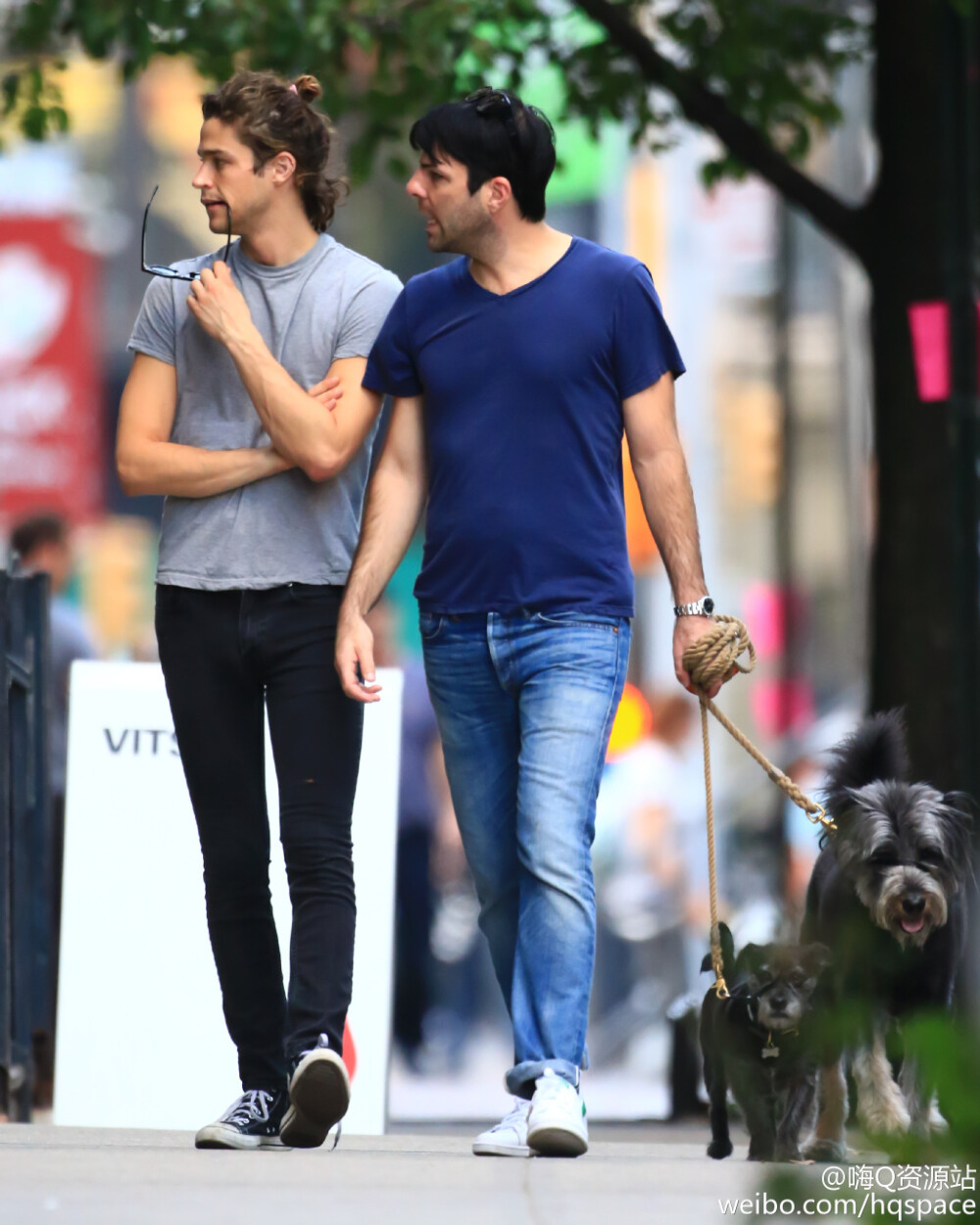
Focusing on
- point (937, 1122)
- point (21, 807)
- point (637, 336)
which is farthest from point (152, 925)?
point (937, 1122)

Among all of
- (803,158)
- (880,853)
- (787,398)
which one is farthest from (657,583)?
(880,853)

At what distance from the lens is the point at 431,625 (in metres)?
3.99

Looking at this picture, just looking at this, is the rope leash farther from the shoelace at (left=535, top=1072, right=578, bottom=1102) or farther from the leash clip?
the shoelace at (left=535, top=1072, right=578, bottom=1102)

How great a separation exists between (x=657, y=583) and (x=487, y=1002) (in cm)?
659

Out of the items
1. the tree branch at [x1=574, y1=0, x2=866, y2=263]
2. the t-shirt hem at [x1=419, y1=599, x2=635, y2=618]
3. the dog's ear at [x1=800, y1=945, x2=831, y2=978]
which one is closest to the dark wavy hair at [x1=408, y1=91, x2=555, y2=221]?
the t-shirt hem at [x1=419, y1=599, x2=635, y2=618]

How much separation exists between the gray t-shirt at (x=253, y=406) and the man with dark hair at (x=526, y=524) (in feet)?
0.25

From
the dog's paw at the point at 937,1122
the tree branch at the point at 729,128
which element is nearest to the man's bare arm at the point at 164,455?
the dog's paw at the point at 937,1122

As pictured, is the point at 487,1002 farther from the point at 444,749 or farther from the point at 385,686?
the point at 444,749

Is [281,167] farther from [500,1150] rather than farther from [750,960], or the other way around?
[500,1150]

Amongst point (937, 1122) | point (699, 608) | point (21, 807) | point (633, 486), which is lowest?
point (21, 807)

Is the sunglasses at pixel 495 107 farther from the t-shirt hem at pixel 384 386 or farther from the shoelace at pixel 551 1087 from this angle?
the shoelace at pixel 551 1087

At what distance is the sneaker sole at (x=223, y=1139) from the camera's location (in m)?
3.80

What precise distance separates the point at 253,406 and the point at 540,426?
542 millimetres

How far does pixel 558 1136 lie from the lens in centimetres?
365
